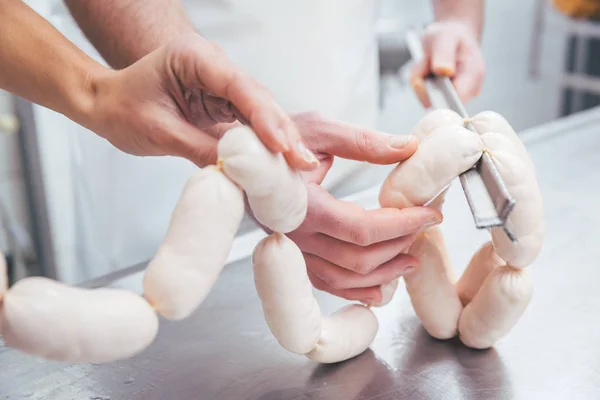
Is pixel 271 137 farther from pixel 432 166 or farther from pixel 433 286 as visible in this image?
pixel 433 286

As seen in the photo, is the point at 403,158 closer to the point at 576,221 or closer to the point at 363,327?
the point at 363,327

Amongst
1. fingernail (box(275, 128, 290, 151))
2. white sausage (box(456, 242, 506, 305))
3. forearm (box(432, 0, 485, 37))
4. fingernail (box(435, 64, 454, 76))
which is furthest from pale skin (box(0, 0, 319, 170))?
forearm (box(432, 0, 485, 37))

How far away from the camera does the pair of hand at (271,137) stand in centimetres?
54

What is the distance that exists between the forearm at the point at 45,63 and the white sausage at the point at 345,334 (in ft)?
1.11

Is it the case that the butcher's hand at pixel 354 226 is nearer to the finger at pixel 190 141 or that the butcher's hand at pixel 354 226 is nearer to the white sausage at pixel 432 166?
the white sausage at pixel 432 166

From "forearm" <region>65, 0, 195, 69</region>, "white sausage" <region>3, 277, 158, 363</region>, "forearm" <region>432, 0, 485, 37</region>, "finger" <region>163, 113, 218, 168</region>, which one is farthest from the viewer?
"forearm" <region>432, 0, 485, 37</region>

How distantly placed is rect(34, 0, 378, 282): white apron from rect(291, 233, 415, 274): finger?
0.46 m

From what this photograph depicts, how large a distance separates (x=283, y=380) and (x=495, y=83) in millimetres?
2086

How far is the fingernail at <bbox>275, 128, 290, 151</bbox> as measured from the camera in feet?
1.70

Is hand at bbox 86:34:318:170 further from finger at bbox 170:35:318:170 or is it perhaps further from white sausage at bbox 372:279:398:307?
white sausage at bbox 372:279:398:307

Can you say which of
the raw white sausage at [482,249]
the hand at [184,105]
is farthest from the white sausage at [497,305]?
the hand at [184,105]

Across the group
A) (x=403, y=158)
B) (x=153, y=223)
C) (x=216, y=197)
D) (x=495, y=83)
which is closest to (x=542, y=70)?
(x=495, y=83)

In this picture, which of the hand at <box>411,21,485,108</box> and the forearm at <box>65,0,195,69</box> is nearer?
the forearm at <box>65,0,195,69</box>

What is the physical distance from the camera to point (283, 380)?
0.72 metres
